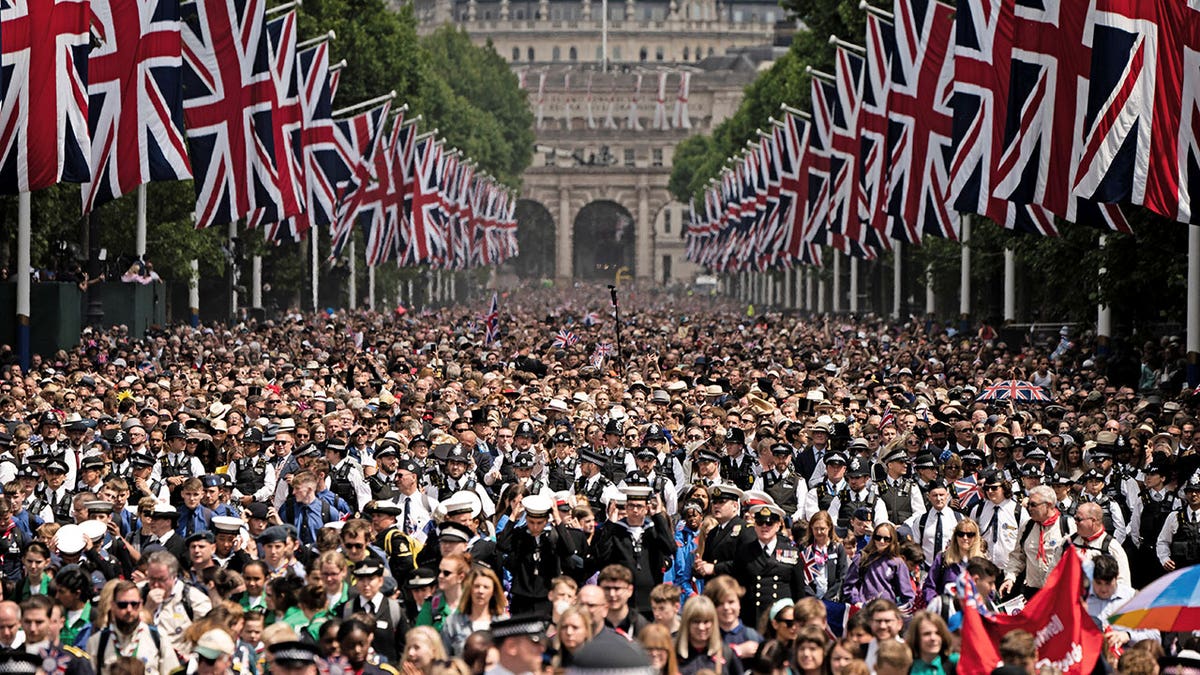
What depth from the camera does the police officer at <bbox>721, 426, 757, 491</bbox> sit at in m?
20.2

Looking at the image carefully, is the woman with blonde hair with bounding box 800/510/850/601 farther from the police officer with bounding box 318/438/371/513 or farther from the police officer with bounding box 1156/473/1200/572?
the police officer with bounding box 318/438/371/513

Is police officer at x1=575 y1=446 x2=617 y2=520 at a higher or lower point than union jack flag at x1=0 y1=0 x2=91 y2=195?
lower

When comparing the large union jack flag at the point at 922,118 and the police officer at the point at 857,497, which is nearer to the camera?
the police officer at the point at 857,497

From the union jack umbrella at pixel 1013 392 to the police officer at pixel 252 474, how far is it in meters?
10.3

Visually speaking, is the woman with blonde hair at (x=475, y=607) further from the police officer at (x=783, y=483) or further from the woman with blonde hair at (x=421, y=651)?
the police officer at (x=783, y=483)

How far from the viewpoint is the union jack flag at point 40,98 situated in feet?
93.1

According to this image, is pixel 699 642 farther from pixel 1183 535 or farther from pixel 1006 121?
pixel 1006 121

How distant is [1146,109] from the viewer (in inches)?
946

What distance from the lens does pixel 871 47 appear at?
40.7 meters

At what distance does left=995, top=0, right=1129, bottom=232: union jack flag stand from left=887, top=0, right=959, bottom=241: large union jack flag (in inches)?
267

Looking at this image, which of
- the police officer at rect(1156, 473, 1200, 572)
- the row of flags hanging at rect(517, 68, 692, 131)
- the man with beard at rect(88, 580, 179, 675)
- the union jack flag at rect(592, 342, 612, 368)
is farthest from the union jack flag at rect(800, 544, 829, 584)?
the row of flags hanging at rect(517, 68, 692, 131)

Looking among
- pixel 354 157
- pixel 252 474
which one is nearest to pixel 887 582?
pixel 252 474

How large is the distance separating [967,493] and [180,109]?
17.0 m

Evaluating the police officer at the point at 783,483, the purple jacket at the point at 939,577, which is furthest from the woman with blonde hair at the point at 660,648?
the police officer at the point at 783,483
